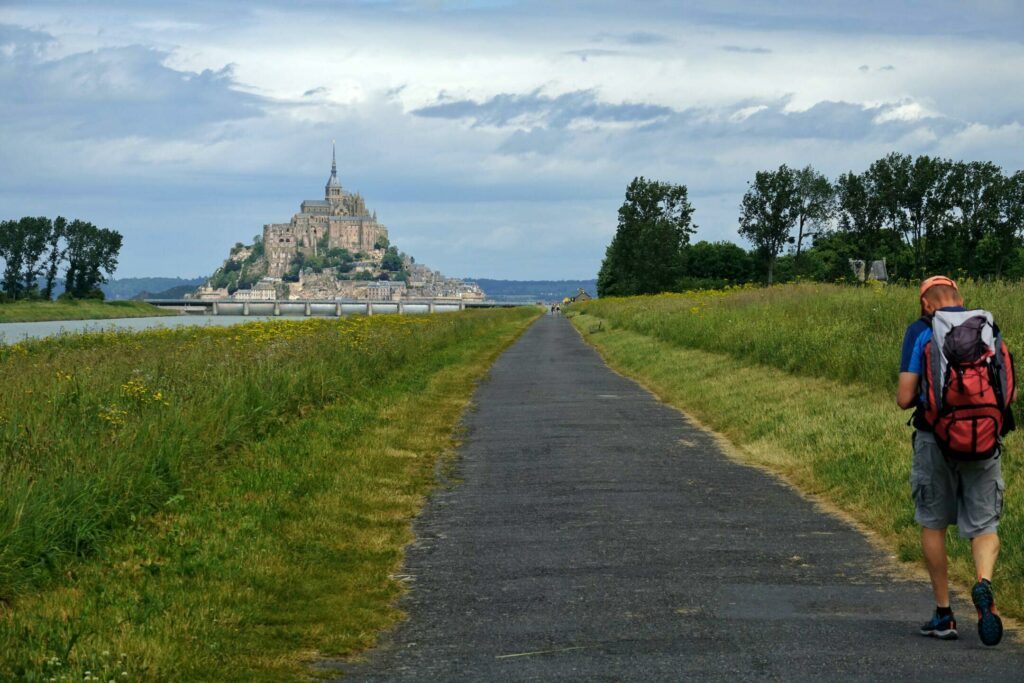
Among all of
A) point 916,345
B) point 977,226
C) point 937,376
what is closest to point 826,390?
point 916,345

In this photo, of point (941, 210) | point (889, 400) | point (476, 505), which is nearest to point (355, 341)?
point (889, 400)

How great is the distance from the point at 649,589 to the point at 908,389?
2033 mm

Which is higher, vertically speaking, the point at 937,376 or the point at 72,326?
the point at 937,376

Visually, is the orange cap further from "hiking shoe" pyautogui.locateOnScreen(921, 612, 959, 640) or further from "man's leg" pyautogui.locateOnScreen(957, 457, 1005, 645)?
"hiking shoe" pyautogui.locateOnScreen(921, 612, 959, 640)

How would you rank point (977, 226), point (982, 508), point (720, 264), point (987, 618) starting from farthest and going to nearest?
point (720, 264) < point (977, 226) < point (982, 508) < point (987, 618)

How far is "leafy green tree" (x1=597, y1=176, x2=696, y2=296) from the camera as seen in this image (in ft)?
378

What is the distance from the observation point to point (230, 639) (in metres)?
6.28

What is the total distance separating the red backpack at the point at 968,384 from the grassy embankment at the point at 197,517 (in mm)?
3322

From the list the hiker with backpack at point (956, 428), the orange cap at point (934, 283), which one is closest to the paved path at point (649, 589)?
the hiker with backpack at point (956, 428)

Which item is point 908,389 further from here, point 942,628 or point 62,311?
point 62,311

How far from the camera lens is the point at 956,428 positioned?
6359mm

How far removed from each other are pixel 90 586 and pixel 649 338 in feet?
111

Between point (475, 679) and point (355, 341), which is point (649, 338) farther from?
point (475, 679)

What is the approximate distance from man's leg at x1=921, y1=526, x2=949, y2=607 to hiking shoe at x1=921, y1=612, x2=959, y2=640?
12cm
